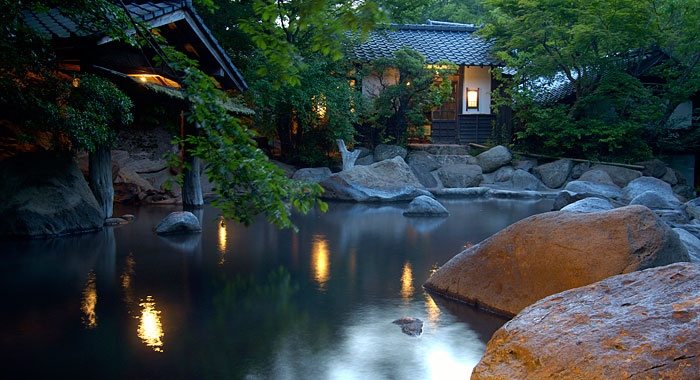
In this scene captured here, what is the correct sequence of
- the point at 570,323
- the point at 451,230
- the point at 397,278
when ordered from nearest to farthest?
the point at 570,323 < the point at 397,278 < the point at 451,230

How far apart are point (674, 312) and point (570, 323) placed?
46 centimetres

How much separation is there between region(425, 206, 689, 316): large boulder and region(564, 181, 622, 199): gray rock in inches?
426

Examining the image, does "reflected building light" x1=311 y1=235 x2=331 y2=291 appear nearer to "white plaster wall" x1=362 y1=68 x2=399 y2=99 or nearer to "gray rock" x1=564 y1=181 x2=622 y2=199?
"gray rock" x1=564 y1=181 x2=622 y2=199

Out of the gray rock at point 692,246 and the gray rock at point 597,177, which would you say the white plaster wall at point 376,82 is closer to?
the gray rock at point 597,177

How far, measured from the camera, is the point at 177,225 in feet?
32.1

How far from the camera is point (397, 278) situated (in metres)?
6.88

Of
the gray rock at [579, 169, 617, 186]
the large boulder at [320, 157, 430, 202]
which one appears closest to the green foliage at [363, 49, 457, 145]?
the large boulder at [320, 157, 430, 202]

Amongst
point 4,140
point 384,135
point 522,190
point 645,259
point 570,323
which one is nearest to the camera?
point 570,323

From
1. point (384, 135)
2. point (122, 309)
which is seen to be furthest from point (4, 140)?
point (384, 135)

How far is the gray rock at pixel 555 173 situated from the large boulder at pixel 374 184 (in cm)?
557

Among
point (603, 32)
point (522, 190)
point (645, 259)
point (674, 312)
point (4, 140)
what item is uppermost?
point (603, 32)

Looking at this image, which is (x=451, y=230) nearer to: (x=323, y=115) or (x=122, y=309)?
(x=122, y=309)

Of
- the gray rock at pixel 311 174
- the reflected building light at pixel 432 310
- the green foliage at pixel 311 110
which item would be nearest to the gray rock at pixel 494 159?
the green foliage at pixel 311 110

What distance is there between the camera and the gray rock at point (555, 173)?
19.5 metres
